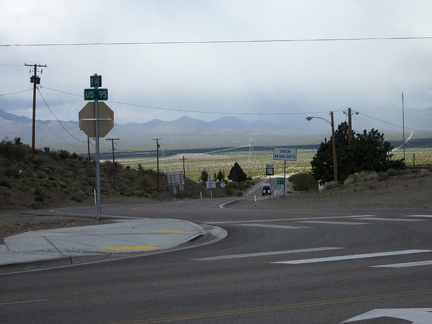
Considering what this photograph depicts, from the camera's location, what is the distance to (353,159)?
70062 mm

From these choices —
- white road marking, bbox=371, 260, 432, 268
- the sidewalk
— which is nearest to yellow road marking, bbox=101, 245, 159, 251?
the sidewalk

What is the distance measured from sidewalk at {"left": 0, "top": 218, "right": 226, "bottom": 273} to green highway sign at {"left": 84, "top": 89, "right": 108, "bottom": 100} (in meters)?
3.77

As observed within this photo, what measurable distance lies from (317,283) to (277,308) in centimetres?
202

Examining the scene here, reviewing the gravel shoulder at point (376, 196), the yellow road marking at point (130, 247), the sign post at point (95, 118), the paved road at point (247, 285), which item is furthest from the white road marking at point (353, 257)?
the gravel shoulder at point (376, 196)

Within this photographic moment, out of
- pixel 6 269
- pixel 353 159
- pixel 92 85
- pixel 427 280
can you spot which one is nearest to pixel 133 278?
pixel 6 269

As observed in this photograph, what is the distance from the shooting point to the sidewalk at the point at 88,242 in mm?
14923

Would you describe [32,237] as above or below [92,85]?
below

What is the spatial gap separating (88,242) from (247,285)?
735cm

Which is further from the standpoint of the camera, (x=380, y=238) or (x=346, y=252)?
(x=380, y=238)

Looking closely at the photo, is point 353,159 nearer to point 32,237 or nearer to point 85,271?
point 32,237

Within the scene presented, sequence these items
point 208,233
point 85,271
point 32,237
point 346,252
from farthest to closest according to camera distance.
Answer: point 208,233, point 32,237, point 346,252, point 85,271

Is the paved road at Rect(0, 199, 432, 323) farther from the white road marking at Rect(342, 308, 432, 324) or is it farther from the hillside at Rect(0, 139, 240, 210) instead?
the hillside at Rect(0, 139, 240, 210)

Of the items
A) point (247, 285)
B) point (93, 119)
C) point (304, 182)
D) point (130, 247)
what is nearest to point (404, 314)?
point (247, 285)

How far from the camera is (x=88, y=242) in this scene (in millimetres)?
→ 17938
